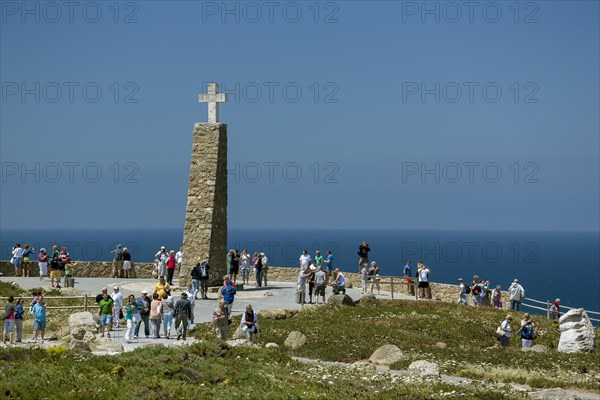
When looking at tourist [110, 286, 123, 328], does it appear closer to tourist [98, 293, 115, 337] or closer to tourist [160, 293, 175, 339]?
tourist [98, 293, 115, 337]

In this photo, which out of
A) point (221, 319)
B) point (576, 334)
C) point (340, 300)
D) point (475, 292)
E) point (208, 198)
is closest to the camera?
point (221, 319)

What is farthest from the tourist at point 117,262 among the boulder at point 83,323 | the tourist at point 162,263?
the boulder at point 83,323

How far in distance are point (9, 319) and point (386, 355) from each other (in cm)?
1305

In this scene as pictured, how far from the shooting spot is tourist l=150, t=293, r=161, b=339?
3556 centimetres

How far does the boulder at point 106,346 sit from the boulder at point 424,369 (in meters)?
9.32

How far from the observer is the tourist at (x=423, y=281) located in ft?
Answer: 165

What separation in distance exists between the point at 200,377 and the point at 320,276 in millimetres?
20366

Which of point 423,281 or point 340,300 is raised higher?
point 423,281

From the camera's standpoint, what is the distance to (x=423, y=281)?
50500 mm

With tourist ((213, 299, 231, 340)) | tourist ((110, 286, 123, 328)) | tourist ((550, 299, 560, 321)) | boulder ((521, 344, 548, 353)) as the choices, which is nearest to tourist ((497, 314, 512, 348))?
boulder ((521, 344, 548, 353))

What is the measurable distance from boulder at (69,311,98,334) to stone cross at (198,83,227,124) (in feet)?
55.0

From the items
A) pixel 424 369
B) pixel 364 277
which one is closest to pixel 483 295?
pixel 364 277

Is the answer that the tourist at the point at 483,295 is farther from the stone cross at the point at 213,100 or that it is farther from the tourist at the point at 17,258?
the tourist at the point at 17,258

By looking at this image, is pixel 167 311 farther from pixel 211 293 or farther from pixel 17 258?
pixel 17 258
